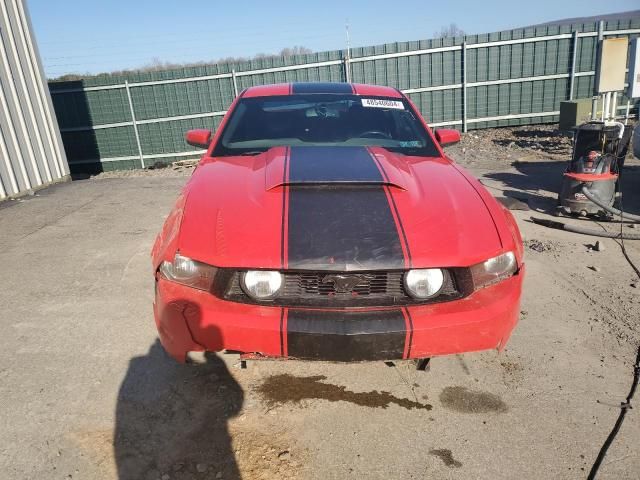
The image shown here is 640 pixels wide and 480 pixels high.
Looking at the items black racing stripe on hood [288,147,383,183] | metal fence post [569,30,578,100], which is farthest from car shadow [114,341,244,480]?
Result: metal fence post [569,30,578,100]

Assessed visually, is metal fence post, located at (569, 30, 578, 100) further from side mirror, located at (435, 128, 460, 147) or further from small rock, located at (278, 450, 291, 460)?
small rock, located at (278, 450, 291, 460)

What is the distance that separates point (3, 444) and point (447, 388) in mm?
2273

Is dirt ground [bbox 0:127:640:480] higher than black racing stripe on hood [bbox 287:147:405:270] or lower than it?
lower

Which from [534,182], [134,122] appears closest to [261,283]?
[534,182]

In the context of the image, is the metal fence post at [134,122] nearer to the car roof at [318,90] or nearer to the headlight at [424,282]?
the car roof at [318,90]

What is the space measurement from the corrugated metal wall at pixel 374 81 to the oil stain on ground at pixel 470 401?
11408 millimetres

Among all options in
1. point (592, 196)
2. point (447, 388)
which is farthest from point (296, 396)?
point (592, 196)

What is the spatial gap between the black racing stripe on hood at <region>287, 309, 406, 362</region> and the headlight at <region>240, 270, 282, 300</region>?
5.8 inches

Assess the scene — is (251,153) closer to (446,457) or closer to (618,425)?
(446,457)

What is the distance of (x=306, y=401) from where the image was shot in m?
2.48

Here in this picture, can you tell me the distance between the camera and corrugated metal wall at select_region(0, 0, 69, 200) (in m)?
7.58

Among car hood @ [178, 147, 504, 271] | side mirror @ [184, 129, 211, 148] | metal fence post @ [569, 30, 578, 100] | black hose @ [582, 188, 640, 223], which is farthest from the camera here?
metal fence post @ [569, 30, 578, 100]

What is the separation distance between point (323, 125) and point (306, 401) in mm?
2031

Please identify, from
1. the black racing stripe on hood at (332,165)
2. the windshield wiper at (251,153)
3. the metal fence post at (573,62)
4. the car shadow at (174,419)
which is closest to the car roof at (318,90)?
the windshield wiper at (251,153)
